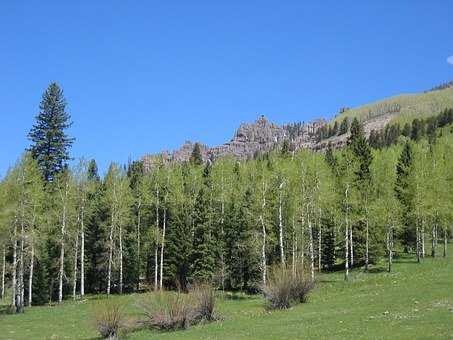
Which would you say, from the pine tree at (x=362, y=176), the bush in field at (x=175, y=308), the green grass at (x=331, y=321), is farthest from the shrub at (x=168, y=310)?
the pine tree at (x=362, y=176)

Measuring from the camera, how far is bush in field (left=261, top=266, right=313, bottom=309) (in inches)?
1339

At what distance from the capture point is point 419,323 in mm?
21188

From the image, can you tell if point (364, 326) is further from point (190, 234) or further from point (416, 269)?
point (190, 234)

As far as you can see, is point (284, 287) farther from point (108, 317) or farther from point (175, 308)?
point (108, 317)

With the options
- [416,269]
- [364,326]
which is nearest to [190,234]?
[416,269]

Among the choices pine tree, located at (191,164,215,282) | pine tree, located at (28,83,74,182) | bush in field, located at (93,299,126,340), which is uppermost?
pine tree, located at (28,83,74,182)

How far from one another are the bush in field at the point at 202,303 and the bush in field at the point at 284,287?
447 centimetres

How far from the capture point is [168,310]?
30.1 m

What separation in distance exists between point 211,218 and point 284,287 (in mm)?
28254

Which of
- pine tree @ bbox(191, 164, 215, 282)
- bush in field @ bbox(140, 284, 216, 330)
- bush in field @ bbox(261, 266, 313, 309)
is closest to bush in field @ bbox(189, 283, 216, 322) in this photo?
bush in field @ bbox(140, 284, 216, 330)

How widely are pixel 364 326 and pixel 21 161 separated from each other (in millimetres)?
38715

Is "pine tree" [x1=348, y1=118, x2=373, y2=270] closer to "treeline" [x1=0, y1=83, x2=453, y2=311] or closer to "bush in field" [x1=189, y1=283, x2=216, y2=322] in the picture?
"treeline" [x1=0, y1=83, x2=453, y2=311]

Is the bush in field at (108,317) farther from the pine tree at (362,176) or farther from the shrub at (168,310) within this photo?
the pine tree at (362,176)

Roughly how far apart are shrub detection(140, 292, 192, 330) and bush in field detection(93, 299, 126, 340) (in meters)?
2.11
